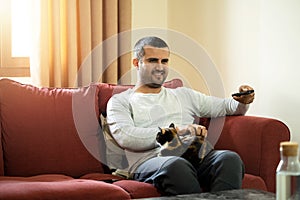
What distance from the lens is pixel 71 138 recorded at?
2715 mm

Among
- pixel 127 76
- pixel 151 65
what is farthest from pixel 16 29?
pixel 151 65

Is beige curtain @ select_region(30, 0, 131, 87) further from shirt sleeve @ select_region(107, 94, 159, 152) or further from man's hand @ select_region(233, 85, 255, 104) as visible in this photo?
man's hand @ select_region(233, 85, 255, 104)

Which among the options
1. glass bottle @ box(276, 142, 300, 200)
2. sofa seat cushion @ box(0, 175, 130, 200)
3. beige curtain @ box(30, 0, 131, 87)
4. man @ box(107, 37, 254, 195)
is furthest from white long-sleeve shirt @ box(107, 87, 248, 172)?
glass bottle @ box(276, 142, 300, 200)

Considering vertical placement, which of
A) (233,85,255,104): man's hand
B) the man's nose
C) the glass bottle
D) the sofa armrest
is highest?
the man's nose

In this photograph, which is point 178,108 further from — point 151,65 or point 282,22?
point 282,22

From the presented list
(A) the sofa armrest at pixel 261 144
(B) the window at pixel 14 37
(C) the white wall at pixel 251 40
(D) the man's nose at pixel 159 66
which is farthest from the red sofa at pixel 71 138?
(B) the window at pixel 14 37

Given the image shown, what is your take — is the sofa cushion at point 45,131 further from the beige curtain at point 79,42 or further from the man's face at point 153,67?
the beige curtain at point 79,42

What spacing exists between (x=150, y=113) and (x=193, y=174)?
0.49 m

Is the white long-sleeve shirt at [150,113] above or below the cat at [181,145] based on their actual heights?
above

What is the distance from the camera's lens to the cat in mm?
2451

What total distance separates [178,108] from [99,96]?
1.40 feet

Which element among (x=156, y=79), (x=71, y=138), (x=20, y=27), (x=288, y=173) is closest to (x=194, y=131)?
(x=156, y=79)

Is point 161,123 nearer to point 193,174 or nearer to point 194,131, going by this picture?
point 194,131

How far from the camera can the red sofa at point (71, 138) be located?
2.51 meters
